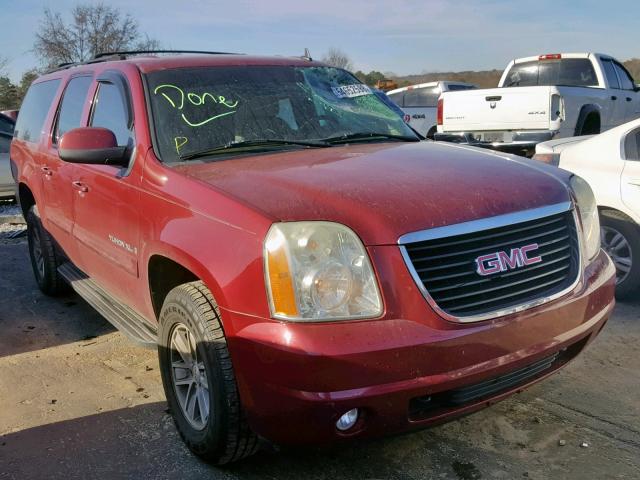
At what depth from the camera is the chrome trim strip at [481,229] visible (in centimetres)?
232

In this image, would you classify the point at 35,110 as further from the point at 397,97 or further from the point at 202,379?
the point at 397,97

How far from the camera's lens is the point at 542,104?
8.58m

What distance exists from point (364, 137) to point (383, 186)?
3.74 feet

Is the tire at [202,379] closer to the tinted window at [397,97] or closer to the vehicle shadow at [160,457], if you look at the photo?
the vehicle shadow at [160,457]

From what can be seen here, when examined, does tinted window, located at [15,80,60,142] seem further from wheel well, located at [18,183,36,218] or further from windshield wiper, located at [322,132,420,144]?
windshield wiper, located at [322,132,420,144]

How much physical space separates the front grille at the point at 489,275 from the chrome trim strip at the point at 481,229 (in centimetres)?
1

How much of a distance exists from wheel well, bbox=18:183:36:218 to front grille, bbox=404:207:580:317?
163 inches

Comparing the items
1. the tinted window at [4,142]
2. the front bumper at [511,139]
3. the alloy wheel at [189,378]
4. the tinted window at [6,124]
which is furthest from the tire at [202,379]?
the tinted window at [6,124]

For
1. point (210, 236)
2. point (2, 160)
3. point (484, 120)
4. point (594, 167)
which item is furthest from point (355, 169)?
point (2, 160)

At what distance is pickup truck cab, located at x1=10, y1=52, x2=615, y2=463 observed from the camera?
228 cm

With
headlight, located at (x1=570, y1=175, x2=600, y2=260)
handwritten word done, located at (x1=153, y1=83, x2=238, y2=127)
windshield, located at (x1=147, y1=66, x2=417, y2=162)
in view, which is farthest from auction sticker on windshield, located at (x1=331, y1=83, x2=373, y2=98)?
headlight, located at (x1=570, y1=175, x2=600, y2=260)

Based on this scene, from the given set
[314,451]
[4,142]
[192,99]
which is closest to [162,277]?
[192,99]

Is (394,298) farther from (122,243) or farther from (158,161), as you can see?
(122,243)

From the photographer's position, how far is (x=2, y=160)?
9.62 metres
